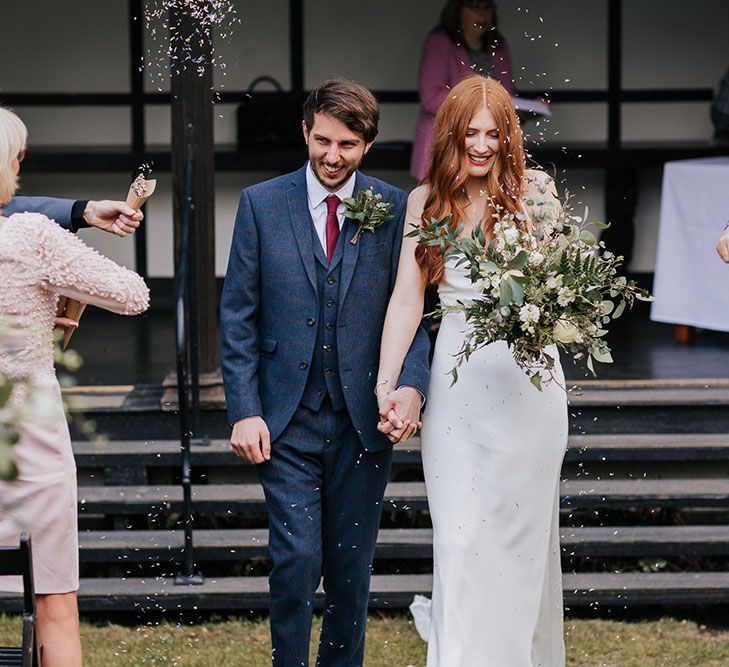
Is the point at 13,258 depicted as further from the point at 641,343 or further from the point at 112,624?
the point at 641,343

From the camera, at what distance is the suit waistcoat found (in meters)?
4.53

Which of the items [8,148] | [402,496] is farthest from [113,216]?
[402,496]

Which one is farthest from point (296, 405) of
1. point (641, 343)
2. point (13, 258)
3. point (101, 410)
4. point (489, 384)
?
point (641, 343)

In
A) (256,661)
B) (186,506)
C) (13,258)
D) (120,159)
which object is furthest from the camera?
(120,159)

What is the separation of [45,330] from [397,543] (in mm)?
2820

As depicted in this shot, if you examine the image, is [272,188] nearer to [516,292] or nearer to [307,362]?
[307,362]

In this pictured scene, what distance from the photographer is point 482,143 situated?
448cm

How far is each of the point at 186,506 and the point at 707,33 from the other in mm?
6541

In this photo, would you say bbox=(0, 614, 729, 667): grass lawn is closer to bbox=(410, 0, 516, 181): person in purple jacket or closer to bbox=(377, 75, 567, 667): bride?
bbox=(377, 75, 567, 667): bride

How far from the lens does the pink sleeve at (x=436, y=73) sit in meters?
8.78

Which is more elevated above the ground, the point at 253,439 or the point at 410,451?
the point at 253,439

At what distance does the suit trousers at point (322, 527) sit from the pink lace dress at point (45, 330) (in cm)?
64

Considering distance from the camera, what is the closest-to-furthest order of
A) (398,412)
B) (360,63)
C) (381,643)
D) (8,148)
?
(8,148)
(398,412)
(381,643)
(360,63)

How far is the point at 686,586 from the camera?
644 centimetres
